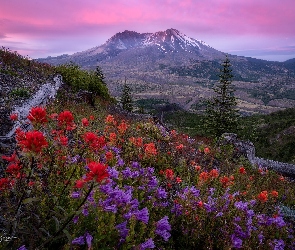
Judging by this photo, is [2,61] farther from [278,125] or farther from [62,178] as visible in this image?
[278,125]

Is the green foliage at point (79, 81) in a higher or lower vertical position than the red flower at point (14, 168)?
higher

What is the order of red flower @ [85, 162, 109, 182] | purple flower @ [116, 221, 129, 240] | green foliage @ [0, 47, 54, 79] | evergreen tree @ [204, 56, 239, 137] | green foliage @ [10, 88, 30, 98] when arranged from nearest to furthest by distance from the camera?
red flower @ [85, 162, 109, 182] → purple flower @ [116, 221, 129, 240] → green foliage @ [10, 88, 30, 98] → green foliage @ [0, 47, 54, 79] → evergreen tree @ [204, 56, 239, 137]

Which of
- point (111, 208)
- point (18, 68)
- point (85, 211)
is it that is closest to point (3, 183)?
point (85, 211)

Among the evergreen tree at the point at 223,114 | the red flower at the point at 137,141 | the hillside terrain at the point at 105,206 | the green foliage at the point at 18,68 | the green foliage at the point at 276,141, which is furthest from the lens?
the green foliage at the point at 276,141

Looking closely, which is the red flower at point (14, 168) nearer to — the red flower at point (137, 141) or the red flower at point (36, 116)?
the red flower at point (36, 116)

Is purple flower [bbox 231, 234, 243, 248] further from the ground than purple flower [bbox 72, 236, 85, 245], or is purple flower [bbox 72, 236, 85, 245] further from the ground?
purple flower [bbox 72, 236, 85, 245]

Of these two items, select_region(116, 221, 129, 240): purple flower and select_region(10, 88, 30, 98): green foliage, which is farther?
select_region(10, 88, 30, 98): green foliage

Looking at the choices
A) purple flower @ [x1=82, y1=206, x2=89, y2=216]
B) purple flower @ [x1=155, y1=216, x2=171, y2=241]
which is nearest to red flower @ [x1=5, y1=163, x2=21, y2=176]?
purple flower @ [x1=82, y1=206, x2=89, y2=216]

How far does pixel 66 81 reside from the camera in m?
21.9

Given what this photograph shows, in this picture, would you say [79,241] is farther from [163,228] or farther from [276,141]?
[276,141]

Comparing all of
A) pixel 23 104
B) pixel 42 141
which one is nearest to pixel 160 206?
pixel 42 141

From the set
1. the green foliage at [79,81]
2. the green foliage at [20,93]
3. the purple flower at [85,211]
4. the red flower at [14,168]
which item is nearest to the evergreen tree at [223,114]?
the green foliage at [79,81]

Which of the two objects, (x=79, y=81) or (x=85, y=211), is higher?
(x=79, y=81)

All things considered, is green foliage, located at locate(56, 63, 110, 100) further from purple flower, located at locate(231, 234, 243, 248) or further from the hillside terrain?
purple flower, located at locate(231, 234, 243, 248)
